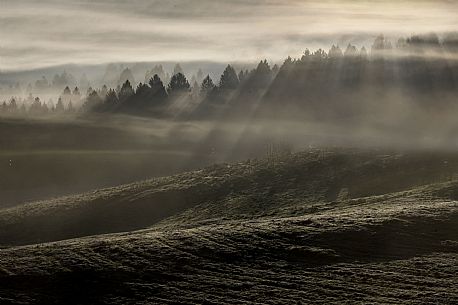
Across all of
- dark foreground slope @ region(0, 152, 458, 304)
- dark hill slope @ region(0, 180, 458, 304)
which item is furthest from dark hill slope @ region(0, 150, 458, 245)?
dark hill slope @ region(0, 180, 458, 304)

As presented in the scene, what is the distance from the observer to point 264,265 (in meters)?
42.1

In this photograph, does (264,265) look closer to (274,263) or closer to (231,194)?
(274,263)

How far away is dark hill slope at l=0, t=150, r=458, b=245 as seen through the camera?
80.5 m

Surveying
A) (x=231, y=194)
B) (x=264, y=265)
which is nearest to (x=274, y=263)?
(x=264, y=265)

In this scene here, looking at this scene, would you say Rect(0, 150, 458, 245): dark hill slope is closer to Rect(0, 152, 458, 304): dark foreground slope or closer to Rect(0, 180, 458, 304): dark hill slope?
Rect(0, 152, 458, 304): dark foreground slope

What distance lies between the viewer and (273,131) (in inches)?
7165

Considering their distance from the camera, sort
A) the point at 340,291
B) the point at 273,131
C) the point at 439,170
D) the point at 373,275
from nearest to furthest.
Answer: the point at 340,291, the point at 373,275, the point at 439,170, the point at 273,131

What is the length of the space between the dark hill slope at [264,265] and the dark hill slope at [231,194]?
20.1 meters

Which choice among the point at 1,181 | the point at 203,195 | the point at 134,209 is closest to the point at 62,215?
the point at 134,209

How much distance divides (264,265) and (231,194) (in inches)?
1895

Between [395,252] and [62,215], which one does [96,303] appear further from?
[62,215]

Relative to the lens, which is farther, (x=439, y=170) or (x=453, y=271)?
(x=439, y=170)

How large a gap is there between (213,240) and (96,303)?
1367 centimetres

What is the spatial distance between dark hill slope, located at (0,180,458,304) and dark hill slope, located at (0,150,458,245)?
2013 cm
